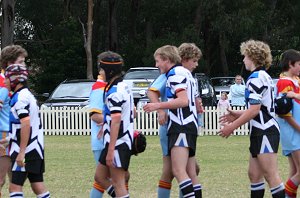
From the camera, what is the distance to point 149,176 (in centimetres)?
1455

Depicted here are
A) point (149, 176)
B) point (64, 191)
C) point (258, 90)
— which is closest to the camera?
point (258, 90)

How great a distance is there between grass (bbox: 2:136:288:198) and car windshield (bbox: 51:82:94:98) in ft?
15.4

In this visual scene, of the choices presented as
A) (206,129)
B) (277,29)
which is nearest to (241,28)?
(277,29)

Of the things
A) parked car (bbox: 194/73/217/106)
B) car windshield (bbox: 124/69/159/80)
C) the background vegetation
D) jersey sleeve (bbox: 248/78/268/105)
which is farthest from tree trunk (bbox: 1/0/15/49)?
jersey sleeve (bbox: 248/78/268/105)

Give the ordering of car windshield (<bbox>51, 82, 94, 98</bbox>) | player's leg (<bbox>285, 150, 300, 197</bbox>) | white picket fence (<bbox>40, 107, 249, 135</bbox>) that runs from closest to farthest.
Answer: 1. player's leg (<bbox>285, 150, 300, 197</bbox>)
2. white picket fence (<bbox>40, 107, 249, 135</bbox>)
3. car windshield (<bbox>51, 82, 94, 98</bbox>)

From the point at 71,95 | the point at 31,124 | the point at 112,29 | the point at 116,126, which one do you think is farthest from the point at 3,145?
the point at 112,29

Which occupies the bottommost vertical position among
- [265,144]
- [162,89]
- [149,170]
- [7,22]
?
[149,170]

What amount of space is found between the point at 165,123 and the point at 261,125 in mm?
1221

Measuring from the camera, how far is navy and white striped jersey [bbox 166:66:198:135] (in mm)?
9891

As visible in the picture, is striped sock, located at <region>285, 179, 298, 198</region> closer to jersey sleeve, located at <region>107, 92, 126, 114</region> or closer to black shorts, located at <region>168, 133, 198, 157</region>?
black shorts, located at <region>168, 133, 198, 157</region>

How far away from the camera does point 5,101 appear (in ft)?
32.8

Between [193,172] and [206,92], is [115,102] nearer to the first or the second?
[193,172]

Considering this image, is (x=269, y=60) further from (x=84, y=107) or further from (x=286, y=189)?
(x=84, y=107)

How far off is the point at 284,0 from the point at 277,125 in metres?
50.0
